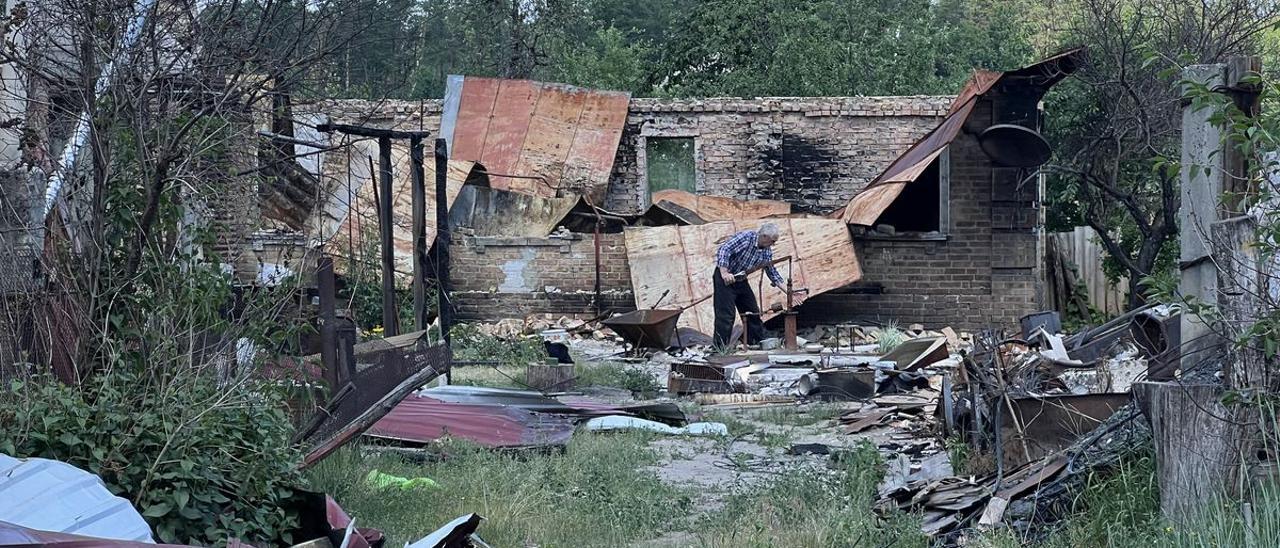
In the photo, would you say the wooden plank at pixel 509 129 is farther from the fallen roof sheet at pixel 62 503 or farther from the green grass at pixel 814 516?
the fallen roof sheet at pixel 62 503

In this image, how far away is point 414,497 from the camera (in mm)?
6379

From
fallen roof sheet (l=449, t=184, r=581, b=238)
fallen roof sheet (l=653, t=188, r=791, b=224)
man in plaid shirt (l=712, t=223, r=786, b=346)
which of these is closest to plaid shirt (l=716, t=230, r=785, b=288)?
man in plaid shirt (l=712, t=223, r=786, b=346)

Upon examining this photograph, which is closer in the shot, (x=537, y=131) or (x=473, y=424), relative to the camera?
(x=473, y=424)

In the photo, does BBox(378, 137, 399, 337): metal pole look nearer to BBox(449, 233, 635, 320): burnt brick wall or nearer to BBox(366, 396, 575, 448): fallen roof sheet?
BBox(366, 396, 575, 448): fallen roof sheet

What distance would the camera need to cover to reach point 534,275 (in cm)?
1986

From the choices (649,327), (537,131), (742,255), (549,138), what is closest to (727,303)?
(742,255)

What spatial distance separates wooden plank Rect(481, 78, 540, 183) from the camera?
20.9 meters

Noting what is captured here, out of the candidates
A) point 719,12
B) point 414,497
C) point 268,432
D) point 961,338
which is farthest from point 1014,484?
point 719,12

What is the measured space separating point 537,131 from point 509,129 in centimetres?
45

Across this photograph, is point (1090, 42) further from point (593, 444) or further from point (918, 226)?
point (593, 444)

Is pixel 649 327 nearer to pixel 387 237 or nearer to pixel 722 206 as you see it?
pixel 722 206

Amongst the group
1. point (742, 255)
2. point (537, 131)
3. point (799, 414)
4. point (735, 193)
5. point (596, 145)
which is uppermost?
point (537, 131)

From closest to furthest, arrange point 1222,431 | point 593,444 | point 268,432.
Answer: point 1222,431 → point 268,432 → point 593,444

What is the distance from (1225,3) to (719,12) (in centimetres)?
1347
